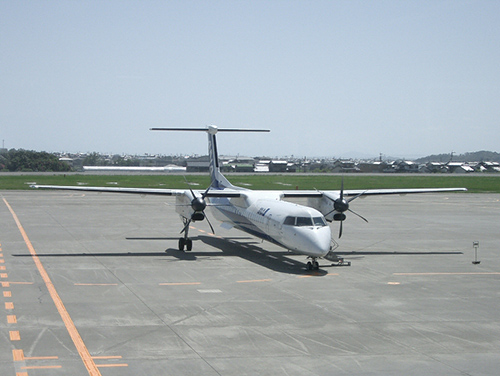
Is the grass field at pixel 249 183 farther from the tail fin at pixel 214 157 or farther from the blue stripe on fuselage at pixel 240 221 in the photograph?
the blue stripe on fuselage at pixel 240 221

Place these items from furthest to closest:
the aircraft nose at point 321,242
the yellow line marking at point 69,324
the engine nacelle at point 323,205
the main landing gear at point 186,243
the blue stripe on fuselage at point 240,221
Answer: the engine nacelle at point 323,205 < the main landing gear at point 186,243 < the blue stripe on fuselage at point 240,221 < the aircraft nose at point 321,242 < the yellow line marking at point 69,324

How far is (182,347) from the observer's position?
45.3ft

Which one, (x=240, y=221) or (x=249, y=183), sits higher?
(x=240, y=221)

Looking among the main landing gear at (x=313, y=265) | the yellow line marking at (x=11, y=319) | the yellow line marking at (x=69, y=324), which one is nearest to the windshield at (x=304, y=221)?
the main landing gear at (x=313, y=265)

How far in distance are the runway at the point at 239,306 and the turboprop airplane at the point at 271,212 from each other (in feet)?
3.64

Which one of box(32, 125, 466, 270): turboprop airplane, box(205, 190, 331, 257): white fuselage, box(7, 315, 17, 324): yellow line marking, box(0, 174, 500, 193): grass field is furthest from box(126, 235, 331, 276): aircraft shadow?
box(0, 174, 500, 193): grass field

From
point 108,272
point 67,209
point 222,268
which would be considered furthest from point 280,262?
point 67,209

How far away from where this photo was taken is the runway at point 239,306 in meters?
13.0

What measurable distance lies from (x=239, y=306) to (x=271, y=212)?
27.9 ft

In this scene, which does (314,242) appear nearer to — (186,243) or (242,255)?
(242,255)

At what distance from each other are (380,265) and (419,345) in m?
11.3

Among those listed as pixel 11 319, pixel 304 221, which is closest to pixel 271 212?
pixel 304 221

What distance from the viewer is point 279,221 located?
2466 centimetres

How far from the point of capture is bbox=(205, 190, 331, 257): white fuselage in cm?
2289
